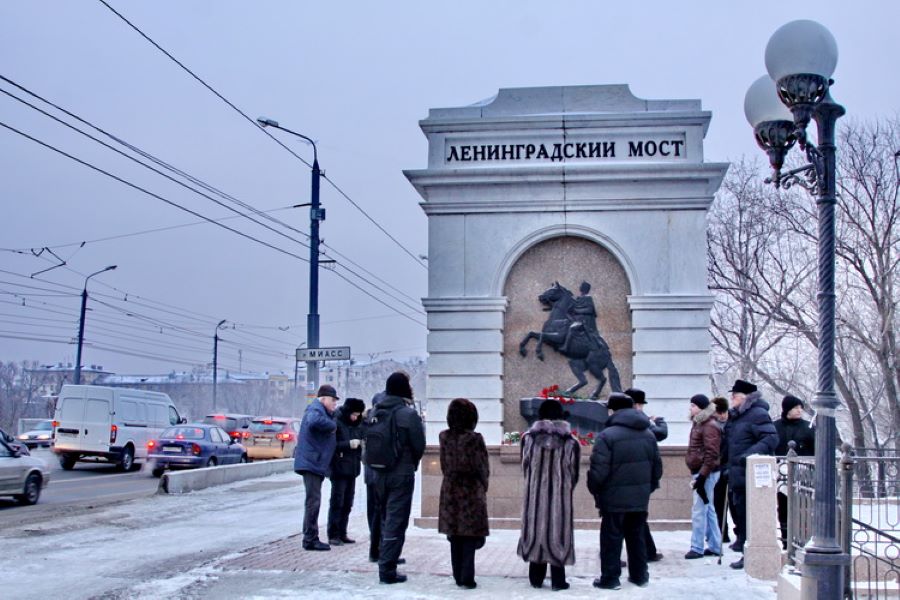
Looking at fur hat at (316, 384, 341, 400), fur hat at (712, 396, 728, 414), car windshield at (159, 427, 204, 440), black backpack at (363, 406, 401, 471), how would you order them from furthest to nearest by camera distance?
car windshield at (159, 427, 204, 440) < fur hat at (712, 396, 728, 414) < fur hat at (316, 384, 341, 400) < black backpack at (363, 406, 401, 471)

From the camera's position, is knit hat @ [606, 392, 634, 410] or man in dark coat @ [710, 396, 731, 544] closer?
knit hat @ [606, 392, 634, 410]

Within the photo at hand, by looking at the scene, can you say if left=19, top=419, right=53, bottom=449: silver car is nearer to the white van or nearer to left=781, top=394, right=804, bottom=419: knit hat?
the white van

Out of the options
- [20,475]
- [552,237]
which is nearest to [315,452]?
[552,237]

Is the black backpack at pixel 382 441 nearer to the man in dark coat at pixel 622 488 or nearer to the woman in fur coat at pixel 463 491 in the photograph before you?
the woman in fur coat at pixel 463 491

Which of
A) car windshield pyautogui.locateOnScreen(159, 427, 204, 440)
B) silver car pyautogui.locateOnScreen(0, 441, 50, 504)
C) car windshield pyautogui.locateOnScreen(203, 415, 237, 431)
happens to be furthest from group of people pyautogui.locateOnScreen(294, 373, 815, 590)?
car windshield pyautogui.locateOnScreen(203, 415, 237, 431)

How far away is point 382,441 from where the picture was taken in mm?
9039

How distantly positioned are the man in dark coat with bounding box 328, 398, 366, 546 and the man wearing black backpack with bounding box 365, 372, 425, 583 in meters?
2.05

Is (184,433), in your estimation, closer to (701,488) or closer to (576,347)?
(576,347)

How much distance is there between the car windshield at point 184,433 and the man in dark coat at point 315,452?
16.3 meters

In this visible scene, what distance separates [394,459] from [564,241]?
5629 mm

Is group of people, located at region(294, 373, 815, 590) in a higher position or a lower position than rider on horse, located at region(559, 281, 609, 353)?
lower

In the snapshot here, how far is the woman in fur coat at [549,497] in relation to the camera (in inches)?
333

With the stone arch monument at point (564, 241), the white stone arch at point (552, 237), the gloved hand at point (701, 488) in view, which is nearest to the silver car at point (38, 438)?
the stone arch monument at point (564, 241)

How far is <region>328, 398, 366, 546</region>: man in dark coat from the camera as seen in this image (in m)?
11.2
